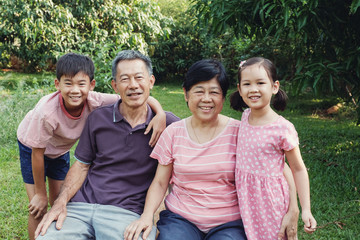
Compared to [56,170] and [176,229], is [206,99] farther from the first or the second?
[56,170]

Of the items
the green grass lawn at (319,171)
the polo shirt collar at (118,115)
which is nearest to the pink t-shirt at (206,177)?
the polo shirt collar at (118,115)

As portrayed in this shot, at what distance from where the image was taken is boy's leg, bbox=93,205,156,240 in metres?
2.03

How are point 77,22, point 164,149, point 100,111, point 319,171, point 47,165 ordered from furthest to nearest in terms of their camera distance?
point 77,22
point 319,171
point 47,165
point 100,111
point 164,149

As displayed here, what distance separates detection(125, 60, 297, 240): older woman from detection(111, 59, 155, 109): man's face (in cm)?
31

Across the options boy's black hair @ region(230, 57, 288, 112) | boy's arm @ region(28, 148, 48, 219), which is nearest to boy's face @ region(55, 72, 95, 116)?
boy's arm @ region(28, 148, 48, 219)

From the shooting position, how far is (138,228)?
1997mm

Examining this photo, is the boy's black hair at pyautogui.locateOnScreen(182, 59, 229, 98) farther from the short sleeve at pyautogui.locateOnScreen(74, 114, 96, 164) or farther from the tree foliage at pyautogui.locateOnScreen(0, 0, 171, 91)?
the tree foliage at pyautogui.locateOnScreen(0, 0, 171, 91)

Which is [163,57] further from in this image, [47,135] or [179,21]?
[47,135]

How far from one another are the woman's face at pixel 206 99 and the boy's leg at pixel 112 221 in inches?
29.6

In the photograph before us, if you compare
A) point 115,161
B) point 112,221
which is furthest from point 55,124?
point 112,221

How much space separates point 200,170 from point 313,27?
7.57ft

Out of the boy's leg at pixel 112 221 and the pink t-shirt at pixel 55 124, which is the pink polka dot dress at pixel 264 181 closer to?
the boy's leg at pixel 112 221

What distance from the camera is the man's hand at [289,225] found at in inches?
72.3

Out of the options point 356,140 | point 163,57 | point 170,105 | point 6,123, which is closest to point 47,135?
point 6,123
